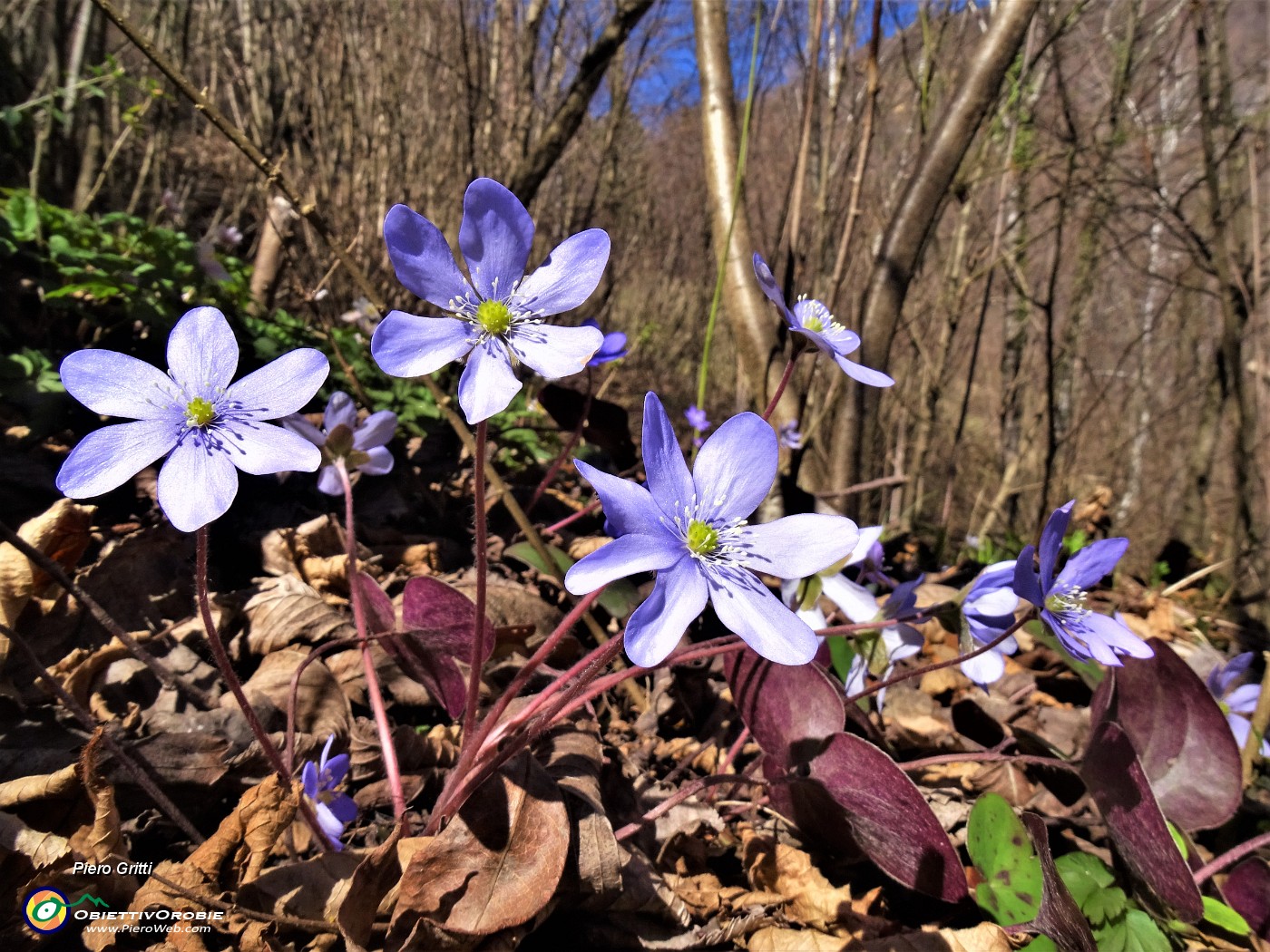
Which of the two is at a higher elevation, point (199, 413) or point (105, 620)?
point (199, 413)

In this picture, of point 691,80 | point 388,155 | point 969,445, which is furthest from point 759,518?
point 691,80

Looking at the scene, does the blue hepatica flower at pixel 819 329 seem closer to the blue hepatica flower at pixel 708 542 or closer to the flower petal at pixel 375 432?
the blue hepatica flower at pixel 708 542

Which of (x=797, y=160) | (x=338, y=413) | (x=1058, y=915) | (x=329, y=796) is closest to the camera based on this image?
(x=1058, y=915)

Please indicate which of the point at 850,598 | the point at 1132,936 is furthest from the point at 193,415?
the point at 1132,936

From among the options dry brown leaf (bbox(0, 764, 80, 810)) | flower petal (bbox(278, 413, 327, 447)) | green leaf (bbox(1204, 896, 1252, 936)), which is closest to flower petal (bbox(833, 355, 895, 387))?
flower petal (bbox(278, 413, 327, 447))

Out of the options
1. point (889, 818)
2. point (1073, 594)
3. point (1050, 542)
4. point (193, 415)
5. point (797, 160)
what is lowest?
point (889, 818)

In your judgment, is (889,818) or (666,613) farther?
(889,818)

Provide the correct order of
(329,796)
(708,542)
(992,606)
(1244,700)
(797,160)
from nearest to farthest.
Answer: (708,542) < (329,796) < (992,606) < (1244,700) < (797,160)

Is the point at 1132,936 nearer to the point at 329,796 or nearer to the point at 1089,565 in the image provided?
the point at 1089,565
